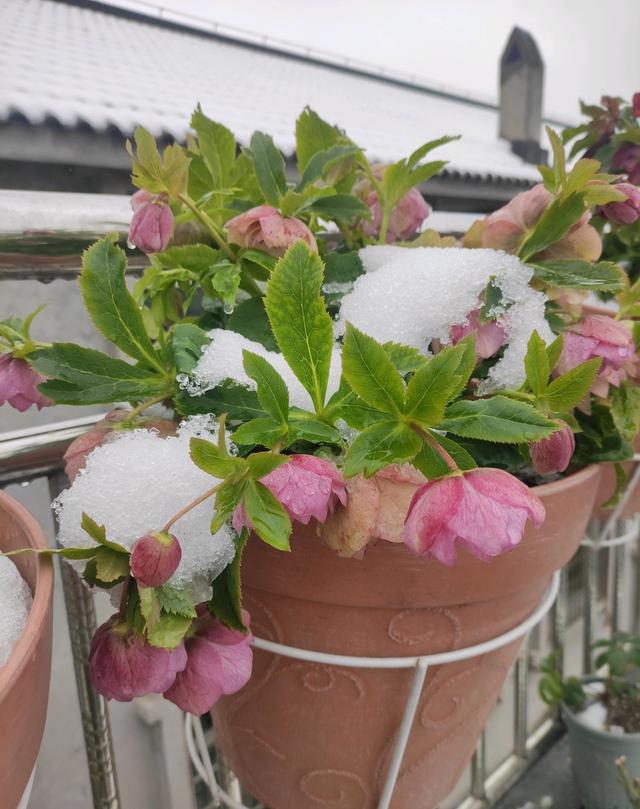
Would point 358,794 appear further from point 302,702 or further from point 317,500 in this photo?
point 317,500

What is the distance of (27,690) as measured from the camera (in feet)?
0.80

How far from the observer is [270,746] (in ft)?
1.44

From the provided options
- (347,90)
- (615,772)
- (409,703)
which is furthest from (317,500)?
(347,90)

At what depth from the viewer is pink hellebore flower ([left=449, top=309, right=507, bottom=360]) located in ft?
1.25

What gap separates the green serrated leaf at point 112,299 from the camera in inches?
13.7

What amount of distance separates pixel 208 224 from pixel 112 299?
0.08 meters

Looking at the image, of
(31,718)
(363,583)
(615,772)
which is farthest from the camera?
(615,772)

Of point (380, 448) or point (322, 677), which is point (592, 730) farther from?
point (380, 448)

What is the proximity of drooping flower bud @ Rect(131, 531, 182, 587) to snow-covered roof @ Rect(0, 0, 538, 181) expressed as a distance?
1.79m

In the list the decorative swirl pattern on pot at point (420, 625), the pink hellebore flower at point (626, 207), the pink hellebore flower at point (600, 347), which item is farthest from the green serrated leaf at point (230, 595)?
the pink hellebore flower at point (626, 207)

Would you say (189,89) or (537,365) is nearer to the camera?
(537,365)

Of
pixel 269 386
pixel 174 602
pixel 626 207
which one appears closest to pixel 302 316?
pixel 269 386

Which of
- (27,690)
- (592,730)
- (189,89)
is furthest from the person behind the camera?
(189,89)

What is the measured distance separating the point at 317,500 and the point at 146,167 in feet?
0.70
